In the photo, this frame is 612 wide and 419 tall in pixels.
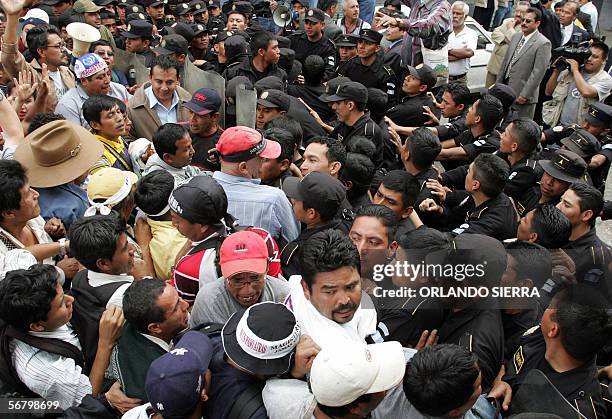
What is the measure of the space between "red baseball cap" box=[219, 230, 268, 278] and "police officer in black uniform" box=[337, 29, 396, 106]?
168 inches

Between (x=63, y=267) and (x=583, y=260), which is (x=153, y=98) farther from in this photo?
(x=583, y=260)

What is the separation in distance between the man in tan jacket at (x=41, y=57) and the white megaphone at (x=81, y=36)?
0.54 ft

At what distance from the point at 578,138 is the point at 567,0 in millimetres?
5488

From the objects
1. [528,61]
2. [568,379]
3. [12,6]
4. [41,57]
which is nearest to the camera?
[568,379]

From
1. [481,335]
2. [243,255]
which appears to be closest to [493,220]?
[481,335]

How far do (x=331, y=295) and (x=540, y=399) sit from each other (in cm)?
96

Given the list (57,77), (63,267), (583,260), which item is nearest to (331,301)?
(63,267)

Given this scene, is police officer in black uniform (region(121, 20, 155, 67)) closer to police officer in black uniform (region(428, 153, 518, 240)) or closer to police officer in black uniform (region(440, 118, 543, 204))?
police officer in black uniform (region(440, 118, 543, 204))

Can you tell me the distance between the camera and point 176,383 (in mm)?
1964

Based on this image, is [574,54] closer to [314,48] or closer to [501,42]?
[501,42]

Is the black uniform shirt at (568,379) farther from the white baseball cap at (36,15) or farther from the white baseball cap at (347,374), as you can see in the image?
the white baseball cap at (36,15)

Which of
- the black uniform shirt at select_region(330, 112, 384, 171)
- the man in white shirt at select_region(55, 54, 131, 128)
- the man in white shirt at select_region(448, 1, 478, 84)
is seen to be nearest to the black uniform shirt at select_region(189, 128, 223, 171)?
the man in white shirt at select_region(55, 54, 131, 128)

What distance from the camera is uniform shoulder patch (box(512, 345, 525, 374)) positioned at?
2678 millimetres

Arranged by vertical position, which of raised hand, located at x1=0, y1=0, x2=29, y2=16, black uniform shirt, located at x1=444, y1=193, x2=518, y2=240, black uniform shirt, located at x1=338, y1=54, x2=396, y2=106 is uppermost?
raised hand, located at x1=0, y1=0, x2=29, y2=16
